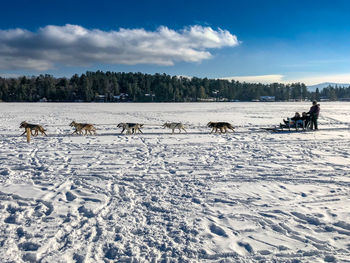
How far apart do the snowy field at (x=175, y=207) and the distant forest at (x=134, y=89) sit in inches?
3869

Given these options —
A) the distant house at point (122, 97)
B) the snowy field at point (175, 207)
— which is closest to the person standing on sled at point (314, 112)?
the snowy field at point (175, 207)

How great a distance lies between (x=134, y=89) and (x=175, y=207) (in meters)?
109

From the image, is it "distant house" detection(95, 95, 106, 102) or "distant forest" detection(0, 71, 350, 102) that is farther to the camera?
"distant house" detection(95, 95, 106, 102)

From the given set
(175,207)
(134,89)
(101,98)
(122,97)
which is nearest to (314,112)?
(175,207)

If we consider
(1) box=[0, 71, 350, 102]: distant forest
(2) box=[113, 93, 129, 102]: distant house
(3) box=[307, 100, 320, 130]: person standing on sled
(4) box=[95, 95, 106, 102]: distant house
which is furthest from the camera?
(2) box=[113, 93, 129, 102]: distant house

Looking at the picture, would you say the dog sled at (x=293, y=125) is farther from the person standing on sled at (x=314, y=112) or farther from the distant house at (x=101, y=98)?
the distant house at (x=101, y=98)

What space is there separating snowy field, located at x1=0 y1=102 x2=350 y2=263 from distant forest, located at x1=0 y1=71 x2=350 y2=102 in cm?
9827

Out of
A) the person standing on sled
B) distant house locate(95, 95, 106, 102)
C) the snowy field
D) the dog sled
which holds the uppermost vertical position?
distant house locate(95, 95, 106, 102)

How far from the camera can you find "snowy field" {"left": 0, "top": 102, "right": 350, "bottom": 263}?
11.8 feet

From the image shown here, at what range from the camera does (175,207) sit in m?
4.94

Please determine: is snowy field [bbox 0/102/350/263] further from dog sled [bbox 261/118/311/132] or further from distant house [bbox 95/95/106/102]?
distant house [bbox 95/95/106/102]

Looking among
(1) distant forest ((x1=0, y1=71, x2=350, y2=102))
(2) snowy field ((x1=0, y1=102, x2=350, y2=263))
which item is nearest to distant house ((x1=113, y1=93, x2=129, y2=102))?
(1) distant forest ((x1=0, y1=71, x2=350, y2=102))

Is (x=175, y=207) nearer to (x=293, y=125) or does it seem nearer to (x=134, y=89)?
(x=293, y=125)

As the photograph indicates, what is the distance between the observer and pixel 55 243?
3730mm
